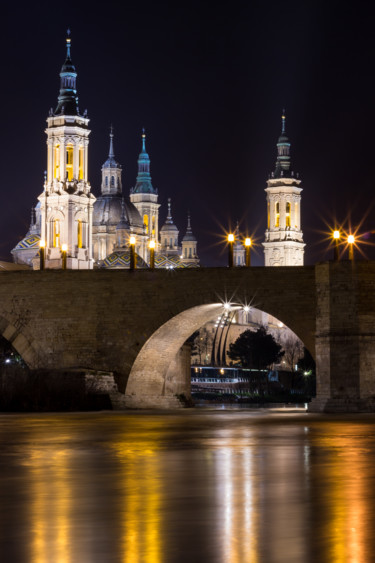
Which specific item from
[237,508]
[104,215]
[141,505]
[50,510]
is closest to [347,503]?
[237,508]

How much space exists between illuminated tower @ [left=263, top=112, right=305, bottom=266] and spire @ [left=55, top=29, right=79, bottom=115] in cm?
2689

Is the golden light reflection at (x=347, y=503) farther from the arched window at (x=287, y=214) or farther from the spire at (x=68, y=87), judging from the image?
the arched window at (x=287, y=214)

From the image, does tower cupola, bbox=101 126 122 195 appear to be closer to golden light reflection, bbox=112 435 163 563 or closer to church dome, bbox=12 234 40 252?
church dome, bbox=12 234 40 252

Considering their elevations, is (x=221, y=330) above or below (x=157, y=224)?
below

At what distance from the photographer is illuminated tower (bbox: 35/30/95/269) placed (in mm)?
84250

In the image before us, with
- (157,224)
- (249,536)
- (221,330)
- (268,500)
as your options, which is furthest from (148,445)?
(157,224)

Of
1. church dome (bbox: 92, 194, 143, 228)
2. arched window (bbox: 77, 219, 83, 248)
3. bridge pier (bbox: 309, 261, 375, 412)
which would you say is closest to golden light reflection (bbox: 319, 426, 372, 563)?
bridge pier (bbox: 309, 261, 375, 412)

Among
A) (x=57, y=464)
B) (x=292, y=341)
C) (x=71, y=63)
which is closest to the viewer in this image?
(x=57, y=464)

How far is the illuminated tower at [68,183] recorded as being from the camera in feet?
276

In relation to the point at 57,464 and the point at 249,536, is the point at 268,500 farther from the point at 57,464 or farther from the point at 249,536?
the point at 57,464

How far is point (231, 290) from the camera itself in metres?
31.6

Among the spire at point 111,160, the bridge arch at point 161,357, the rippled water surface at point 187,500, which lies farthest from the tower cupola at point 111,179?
the rippled water surface at point 187,500

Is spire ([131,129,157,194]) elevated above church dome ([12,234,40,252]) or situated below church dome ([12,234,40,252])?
above

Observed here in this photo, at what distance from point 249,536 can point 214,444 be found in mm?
8031
